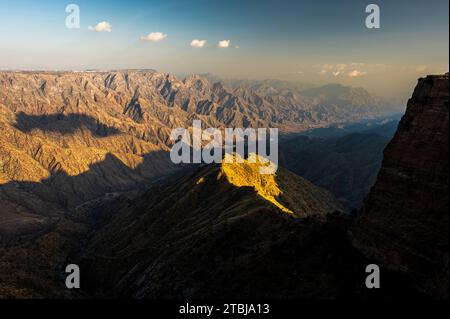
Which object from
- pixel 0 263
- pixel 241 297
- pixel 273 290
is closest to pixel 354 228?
pixel 273 290

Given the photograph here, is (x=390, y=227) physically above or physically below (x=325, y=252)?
above

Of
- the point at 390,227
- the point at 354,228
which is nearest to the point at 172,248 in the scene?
the point at 354,228

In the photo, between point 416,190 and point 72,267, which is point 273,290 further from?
point 72,267

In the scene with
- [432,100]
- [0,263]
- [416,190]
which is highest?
[432,100]

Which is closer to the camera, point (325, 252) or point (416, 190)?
point (416, 190)

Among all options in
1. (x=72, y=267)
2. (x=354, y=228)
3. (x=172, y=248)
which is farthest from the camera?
(x=72, y=267)
